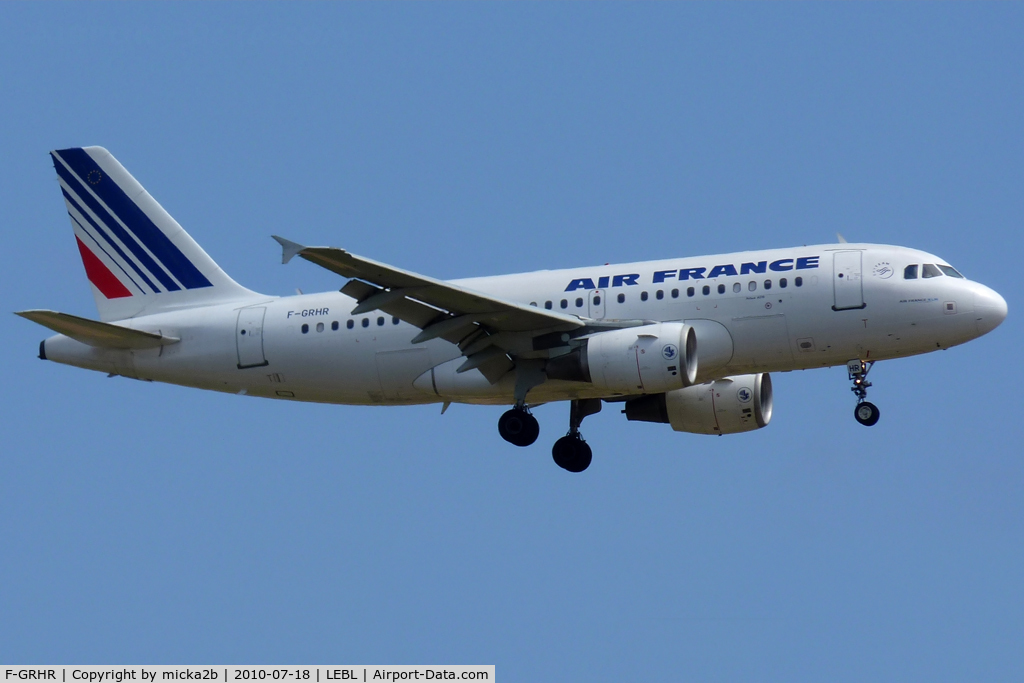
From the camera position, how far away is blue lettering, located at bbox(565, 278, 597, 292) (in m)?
34.7

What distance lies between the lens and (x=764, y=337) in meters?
32.9

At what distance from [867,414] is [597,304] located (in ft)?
22.1

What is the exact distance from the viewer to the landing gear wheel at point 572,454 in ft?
121

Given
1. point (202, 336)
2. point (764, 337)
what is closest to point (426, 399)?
point (202, 336)

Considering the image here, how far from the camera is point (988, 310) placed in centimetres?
3234

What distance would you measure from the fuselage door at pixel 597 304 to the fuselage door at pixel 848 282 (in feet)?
17.6

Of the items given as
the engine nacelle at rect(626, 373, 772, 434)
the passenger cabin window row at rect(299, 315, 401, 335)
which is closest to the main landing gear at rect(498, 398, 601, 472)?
the engine nacelle at rect(626, 373, 772, 434)

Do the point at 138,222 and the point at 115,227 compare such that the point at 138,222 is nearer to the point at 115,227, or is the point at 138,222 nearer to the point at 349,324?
the point at 115,227

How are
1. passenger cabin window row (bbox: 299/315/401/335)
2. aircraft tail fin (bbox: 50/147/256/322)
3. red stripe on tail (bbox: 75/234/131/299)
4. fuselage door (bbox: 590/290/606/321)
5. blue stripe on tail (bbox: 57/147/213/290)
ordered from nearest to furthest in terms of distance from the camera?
fuselage door (bbox: 590/290/606/321) → passenger cabin window row (bbox: 299/315/401/335) → aircraft tail fin (bbox: 50/147/256/322) → blue stripe on tail (bbox: 57/147/213/290) → red stripe on tail (bbox: 75/234/131/299)

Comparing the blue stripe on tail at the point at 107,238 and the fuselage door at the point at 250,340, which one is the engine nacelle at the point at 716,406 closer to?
the fuselage door at the point at 250,340

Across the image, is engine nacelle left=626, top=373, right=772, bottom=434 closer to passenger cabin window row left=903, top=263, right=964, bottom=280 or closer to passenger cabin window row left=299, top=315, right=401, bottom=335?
passenger cabin window row left=903, top=263, right=964, bottom=280

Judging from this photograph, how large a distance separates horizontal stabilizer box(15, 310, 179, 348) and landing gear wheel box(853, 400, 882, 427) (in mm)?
17132

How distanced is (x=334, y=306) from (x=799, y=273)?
11.5 metres

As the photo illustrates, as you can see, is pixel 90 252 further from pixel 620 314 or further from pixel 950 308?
pixel 950 308
